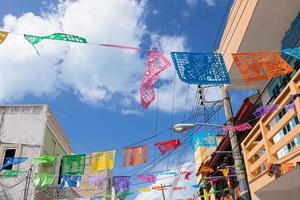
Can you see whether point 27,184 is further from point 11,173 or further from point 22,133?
point 22,133

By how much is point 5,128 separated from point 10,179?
3281 millimetres

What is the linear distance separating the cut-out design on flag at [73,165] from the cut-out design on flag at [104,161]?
1.28 meters

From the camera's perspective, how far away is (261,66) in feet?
27.5

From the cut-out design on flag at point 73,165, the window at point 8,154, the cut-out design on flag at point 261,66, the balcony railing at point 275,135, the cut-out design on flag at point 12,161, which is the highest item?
the window at point 8,154

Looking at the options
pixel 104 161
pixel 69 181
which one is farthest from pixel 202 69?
pixel 69 181

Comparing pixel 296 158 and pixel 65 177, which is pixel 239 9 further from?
pixel 65 177

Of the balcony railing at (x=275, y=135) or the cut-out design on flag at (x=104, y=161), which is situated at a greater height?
the cut-out design on flag at (x=104, y=161)

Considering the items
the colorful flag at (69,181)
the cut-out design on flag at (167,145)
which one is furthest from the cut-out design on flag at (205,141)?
the colorful flag at (69,181)

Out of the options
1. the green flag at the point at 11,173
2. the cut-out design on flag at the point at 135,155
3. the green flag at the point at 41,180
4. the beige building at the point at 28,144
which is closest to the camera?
the cut-out design on flag at the point at 135,155

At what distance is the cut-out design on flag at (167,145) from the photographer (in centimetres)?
1373

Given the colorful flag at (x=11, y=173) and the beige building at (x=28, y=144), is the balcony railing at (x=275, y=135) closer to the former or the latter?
Result: the beige building at (x=28, y=144)

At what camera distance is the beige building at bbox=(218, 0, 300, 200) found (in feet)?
26.4

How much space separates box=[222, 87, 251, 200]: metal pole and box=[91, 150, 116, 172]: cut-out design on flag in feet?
20.7

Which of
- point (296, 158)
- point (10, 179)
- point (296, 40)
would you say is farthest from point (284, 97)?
point (10, 179)
